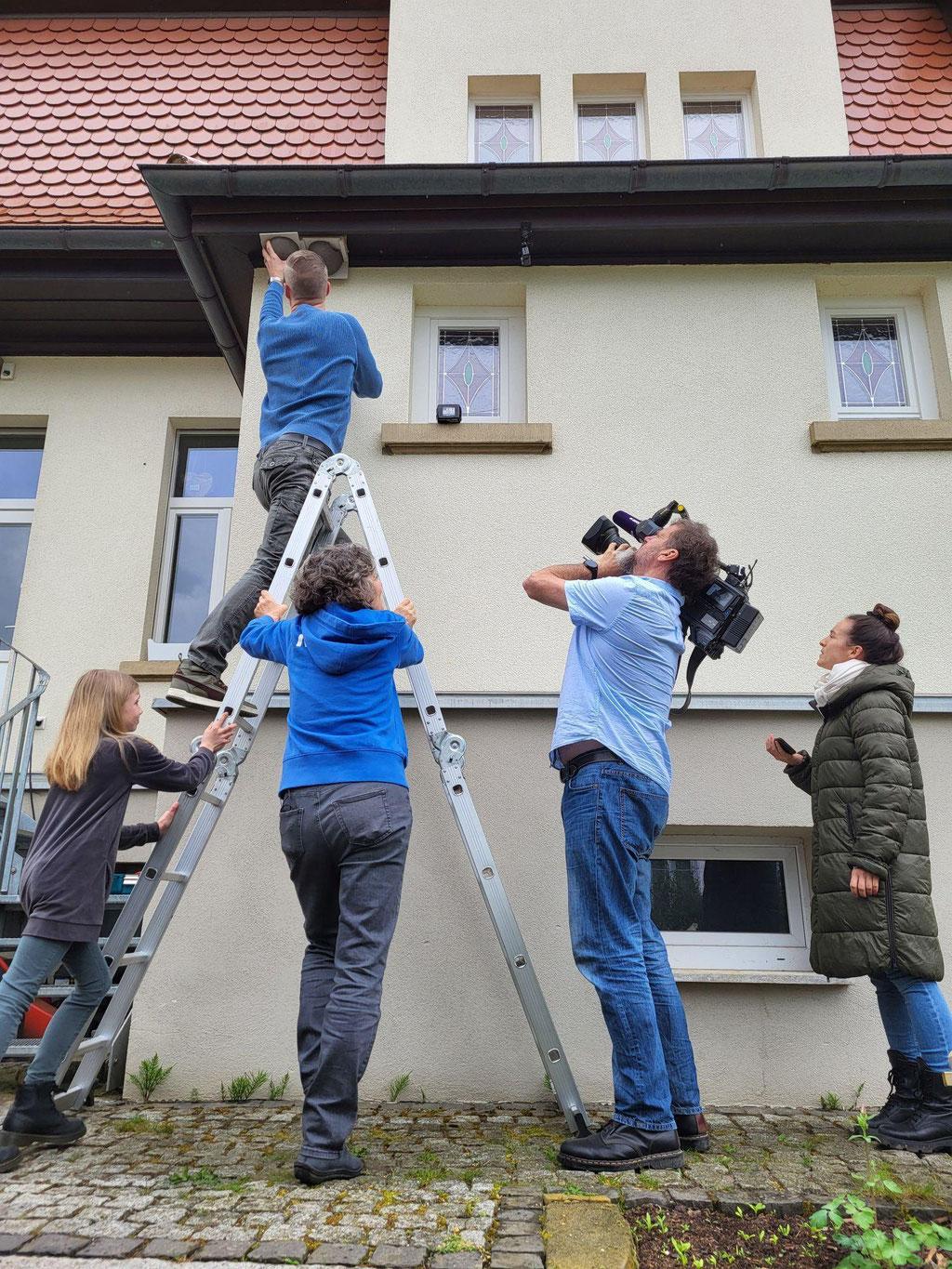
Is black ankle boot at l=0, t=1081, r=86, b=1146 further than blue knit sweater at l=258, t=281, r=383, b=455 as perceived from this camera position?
No

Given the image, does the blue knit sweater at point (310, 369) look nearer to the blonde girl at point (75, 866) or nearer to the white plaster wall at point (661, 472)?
the white plaster wall at point (661, 472)

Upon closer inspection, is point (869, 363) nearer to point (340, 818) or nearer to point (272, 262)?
point (272, 262)

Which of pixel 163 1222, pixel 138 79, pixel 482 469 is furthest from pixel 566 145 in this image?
pixel 163 1222

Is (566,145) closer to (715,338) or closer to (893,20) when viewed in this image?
(715,338)

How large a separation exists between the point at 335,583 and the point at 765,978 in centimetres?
226

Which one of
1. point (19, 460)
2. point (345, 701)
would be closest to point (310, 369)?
point (345, 701)

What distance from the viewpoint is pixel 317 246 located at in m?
4.73

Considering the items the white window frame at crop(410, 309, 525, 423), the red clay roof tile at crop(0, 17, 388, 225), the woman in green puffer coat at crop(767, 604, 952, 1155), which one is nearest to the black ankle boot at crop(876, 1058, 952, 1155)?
the woman in green puffer coat at crop(767, 604, 952, 1155)

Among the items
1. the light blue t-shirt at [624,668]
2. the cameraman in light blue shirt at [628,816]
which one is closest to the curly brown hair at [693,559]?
the cameraman in light blue shirt at [628,816]

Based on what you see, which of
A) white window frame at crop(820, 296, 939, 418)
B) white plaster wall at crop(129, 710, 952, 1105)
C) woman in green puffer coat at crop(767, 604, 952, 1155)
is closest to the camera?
woman in green puffer coat at crop(767, 604, 952, 1155)

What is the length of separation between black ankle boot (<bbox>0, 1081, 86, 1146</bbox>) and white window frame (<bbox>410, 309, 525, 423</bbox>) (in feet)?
10.6

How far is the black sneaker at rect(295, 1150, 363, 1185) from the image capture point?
259 cm

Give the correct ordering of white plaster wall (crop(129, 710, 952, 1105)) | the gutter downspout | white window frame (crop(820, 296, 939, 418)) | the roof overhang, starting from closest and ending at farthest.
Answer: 1. white plaster wall (crop(129, 710, 952, 1105))
2. the gutter downspout
3. white window frame (crop(820, 296, 939, 418))
4. the roof overhang

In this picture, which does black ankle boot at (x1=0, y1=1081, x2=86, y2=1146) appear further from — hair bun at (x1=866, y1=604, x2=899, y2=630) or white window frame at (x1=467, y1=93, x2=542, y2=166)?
white window frame at (x1=467, y1=93, x2=542, y2=166)
